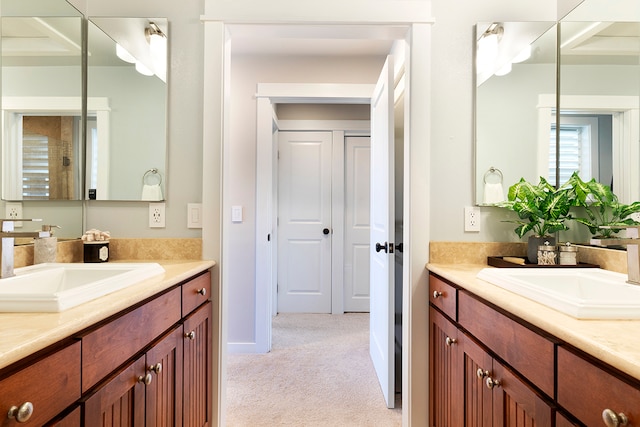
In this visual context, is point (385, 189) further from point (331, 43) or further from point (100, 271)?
point (100, 271)

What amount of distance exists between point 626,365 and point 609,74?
1.30 metres

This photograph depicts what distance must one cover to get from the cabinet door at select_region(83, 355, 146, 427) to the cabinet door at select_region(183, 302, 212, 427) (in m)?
0.35

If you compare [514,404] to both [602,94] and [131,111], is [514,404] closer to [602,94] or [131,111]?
[602,94]

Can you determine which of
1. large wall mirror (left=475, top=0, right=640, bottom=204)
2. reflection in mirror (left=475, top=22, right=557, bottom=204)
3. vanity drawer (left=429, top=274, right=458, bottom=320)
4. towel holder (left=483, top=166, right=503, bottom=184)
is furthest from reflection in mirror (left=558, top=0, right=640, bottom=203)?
vanity drawer (left=429, top=274, right=458, bottom=320)

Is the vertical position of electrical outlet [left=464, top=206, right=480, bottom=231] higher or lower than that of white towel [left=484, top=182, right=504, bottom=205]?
lower

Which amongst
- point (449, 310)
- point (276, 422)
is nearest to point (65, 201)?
point (276, 422)

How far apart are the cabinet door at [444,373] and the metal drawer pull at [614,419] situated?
753mm

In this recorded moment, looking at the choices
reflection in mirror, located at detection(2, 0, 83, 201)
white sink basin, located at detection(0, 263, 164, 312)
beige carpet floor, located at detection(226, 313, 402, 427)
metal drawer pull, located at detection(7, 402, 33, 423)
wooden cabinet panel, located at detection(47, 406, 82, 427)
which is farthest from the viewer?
beige carpet floor, located at detection(226, 313, 402, 427)

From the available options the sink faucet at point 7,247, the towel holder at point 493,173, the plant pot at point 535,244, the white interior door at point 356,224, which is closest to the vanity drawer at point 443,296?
the plant pot at point 535,244

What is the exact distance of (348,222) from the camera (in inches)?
167

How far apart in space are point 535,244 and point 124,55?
81.4 inches

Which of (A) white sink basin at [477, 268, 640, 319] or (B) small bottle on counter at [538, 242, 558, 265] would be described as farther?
(B) small bottle on counter at [538, 242, 558, 265]

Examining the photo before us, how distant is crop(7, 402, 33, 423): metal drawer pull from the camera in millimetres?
622

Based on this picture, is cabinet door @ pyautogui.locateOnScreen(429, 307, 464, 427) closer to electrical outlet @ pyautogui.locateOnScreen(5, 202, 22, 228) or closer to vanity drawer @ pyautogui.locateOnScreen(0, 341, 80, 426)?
vanity drawer @ pyautogui.locateOnScreen(0, 341, 80, 426)
